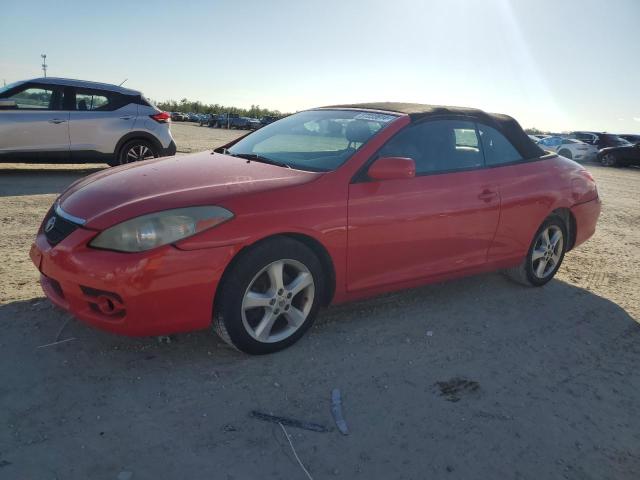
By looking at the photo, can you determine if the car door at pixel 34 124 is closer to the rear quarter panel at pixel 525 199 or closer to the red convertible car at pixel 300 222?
the red convertible car at pixel 300 222

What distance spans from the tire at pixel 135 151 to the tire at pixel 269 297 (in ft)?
22.0

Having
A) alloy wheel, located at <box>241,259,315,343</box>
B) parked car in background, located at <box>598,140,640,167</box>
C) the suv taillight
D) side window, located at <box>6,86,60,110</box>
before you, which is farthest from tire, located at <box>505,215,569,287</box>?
parked car in background, located at <box>598,140,640,167</box>

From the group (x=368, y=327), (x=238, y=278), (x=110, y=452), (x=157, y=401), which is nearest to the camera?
(x=110, y=452)

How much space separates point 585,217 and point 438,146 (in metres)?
1.97

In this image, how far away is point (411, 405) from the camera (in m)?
2.76

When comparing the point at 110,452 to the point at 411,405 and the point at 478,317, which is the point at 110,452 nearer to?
the point at 411,405

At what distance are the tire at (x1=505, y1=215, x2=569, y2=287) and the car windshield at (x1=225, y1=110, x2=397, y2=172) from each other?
1826 millimetres

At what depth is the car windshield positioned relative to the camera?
3.61 m

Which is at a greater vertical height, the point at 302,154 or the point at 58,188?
the point at 302,154

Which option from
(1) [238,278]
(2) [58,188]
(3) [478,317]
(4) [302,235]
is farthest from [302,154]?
(2) [58,188]

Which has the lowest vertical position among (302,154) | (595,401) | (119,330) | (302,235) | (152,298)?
(595,401)

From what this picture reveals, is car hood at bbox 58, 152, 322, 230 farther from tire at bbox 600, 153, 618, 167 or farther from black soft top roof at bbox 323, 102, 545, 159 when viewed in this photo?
tire at bbox 600, 153, 618, 167

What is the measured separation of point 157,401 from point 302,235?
1.20 m

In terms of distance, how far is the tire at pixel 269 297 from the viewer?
292cm
